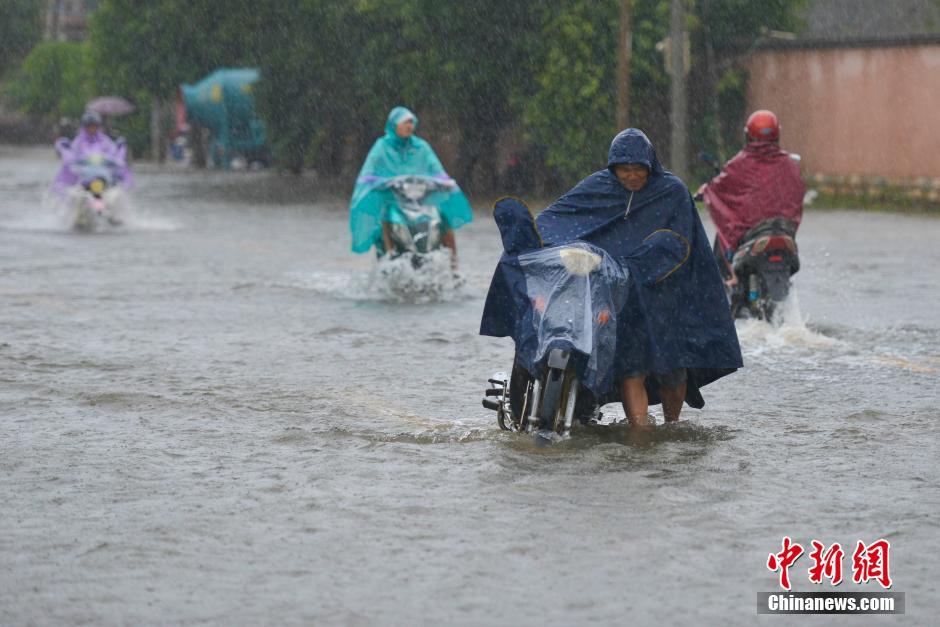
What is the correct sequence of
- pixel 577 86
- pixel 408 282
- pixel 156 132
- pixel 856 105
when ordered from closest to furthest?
pixel 408 282
pixel 856 105
pixel 577 86
pixel 156 132

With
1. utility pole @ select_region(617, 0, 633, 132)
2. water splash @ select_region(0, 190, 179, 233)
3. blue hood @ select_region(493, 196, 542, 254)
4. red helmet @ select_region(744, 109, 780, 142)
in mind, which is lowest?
water splash @ select_region(0, 190, 179, 233)

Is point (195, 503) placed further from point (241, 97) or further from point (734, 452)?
point (241, 97)

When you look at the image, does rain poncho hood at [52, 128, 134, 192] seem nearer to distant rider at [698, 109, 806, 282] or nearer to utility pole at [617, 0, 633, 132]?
utility pole at [617, 0, 633, 132]

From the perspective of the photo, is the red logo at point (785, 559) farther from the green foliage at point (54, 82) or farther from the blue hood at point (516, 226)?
the green foliage at point (54, 82)

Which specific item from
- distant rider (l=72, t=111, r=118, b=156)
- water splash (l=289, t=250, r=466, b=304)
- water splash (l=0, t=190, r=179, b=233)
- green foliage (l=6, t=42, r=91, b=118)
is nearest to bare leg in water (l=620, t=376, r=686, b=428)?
water splash (l=289, t=250, r=466, b=304)

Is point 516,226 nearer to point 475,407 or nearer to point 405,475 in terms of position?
point 405,475

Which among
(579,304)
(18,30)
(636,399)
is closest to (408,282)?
(636,399)

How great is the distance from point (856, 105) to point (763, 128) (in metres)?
18.2

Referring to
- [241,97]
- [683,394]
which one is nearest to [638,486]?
[683,394]

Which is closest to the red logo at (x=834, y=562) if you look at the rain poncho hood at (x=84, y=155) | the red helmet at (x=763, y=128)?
the red helmet at (x=763, y=128)

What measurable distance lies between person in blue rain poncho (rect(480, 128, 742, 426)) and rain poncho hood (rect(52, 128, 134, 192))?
17388 millimetres

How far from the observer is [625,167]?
7727 mm

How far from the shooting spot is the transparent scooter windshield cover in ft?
24.3

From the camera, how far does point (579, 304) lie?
24.4 feet
